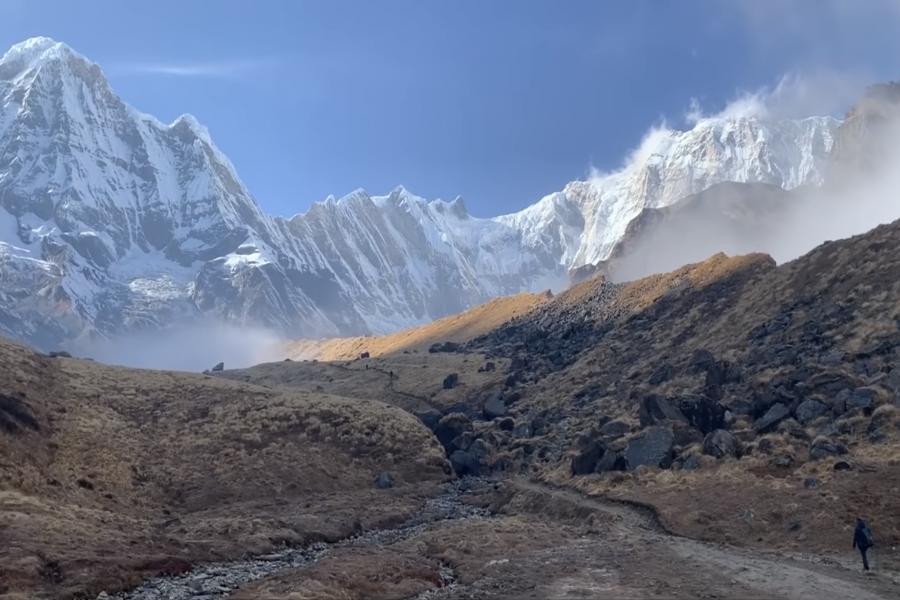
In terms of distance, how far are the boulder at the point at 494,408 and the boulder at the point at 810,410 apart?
135ft

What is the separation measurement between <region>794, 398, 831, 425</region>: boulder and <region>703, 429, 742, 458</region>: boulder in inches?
171

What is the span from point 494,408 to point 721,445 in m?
42.0

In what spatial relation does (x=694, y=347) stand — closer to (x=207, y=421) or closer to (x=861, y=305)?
(x=861, y=305)

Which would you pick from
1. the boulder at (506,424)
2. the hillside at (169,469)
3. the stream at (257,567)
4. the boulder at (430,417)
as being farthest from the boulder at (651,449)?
the boulder at (430,417)

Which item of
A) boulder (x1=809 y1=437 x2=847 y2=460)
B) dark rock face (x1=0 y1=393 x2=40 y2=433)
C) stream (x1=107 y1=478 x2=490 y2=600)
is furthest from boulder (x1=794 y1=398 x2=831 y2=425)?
dark rock face (x1=0 y1=393 x2=40 y2=433)

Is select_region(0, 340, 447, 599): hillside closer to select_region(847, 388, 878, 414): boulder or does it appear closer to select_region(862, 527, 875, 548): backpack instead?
select_region(862, 527, 875, 548): backpack

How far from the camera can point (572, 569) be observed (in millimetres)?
33531

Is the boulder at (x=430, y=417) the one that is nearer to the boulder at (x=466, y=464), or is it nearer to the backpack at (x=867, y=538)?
the boulder at (x=466, y=464)

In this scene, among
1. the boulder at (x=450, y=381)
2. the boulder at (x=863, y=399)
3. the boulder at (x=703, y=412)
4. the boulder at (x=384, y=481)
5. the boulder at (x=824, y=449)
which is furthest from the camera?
the boulder at (x=450, y=381)

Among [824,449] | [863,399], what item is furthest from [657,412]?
[824,449]

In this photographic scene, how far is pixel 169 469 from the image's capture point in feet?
199

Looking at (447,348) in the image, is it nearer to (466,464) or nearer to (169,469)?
(466,464)

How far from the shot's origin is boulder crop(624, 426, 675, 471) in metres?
55.2

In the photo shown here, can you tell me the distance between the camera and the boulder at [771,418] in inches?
2096
